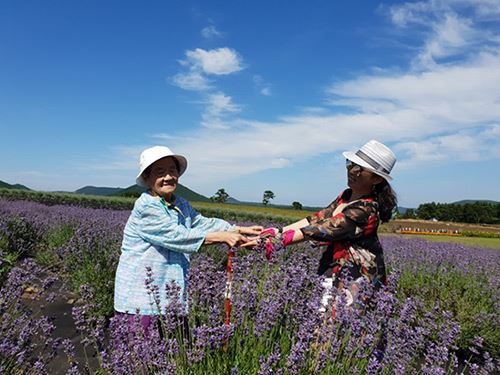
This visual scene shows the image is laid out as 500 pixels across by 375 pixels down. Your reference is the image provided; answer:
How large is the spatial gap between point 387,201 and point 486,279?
370cm

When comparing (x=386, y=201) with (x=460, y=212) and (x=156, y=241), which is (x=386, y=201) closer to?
(x=156, y=241)

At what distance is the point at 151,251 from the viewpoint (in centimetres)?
262

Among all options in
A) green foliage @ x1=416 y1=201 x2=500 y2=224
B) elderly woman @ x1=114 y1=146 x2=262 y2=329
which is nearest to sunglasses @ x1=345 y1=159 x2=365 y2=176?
elderly woman @ x1=114 y1=146 x2=262 y2=329

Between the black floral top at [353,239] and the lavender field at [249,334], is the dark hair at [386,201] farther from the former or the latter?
the lavender field at [249,334]

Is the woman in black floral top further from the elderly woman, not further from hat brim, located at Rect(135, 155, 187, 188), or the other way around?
hat brim, located at Rect(135, 155, 187, 188)

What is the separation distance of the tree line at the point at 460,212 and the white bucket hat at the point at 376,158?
38.9 m

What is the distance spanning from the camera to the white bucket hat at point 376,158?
8.96ft

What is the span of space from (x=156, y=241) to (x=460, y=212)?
44.2 m

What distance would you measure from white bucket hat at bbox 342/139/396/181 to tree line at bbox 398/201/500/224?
3892cm

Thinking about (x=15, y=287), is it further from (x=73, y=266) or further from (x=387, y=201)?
(x=73, y=266)

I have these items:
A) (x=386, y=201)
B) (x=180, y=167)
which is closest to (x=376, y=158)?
(x=386, y=201)

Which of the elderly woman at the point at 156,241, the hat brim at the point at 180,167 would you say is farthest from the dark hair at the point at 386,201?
the hat brim at the point at 180,167

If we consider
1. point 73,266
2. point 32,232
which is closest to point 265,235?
point 73,266

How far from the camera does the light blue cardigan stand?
2.53 m
